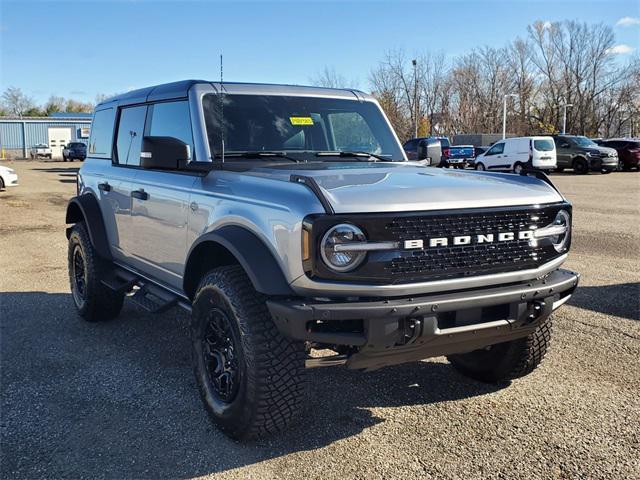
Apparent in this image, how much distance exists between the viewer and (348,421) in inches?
148

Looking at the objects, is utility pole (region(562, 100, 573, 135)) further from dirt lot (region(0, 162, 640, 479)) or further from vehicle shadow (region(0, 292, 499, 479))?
vehicle shadow (region(0, 292, 499, 479))

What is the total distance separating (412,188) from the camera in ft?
10.6

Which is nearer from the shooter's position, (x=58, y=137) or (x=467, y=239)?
(x=467, y=239)

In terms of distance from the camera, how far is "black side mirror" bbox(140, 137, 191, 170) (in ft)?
12.7

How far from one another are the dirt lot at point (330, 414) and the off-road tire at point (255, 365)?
0.62ft

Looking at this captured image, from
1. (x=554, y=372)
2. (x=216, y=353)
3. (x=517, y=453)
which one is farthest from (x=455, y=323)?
(x=554, y=372)

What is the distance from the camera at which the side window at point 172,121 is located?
4.48m

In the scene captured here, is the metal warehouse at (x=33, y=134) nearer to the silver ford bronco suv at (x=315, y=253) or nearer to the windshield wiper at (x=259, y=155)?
the silver ford bronco suv at (x=315, y=253)

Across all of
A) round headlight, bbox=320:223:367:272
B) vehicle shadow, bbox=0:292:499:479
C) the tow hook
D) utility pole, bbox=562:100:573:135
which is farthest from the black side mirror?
utility pole, bbox=562:100:573:135

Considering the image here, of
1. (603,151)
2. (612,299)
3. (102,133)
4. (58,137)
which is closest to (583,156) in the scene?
(603,151)

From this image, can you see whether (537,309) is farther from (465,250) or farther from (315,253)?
(315,253)

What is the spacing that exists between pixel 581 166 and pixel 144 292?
2890 cm

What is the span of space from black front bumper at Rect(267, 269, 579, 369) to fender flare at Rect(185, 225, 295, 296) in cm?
8

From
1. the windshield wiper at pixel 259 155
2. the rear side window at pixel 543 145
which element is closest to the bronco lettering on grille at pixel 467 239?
the windshield wiper at pixel 259 155
